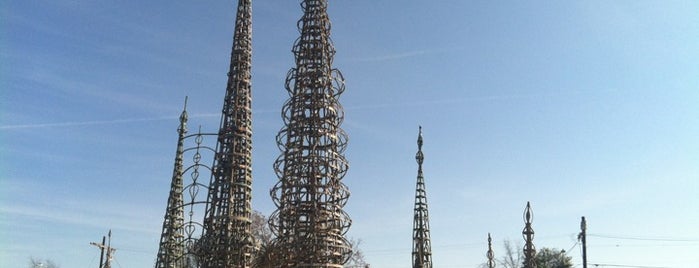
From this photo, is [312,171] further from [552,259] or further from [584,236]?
[552,259]

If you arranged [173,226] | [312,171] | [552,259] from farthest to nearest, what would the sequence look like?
[552,259] < [173,226] < [312,171]

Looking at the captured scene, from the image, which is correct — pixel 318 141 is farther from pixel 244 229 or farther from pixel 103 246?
pixel 103 246

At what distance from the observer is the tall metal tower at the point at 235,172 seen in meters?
28.4

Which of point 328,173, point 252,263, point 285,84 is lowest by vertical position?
point 252,263

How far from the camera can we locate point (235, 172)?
1179 inches

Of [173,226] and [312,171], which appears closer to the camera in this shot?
[312,171]

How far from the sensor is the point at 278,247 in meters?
26.4

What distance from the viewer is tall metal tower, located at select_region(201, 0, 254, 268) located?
28.4 meters

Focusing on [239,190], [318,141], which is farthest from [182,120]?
[318,141]

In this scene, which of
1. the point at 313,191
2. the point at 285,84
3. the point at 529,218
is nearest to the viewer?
the point at 529,218

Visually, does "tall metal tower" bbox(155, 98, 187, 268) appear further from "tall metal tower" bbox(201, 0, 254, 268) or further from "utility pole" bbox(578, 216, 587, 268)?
"utility pole" bbox(578, 216, 587, 268)

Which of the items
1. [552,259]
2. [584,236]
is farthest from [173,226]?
[552,259]

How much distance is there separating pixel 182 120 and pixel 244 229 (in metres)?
16.5

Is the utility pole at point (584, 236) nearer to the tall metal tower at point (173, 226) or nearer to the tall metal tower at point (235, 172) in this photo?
the tall metal tower at point (235, 172)
